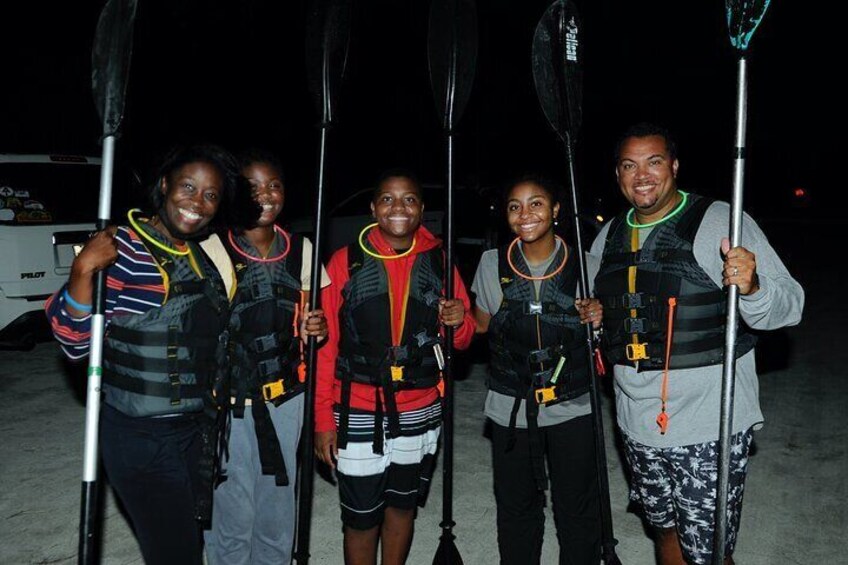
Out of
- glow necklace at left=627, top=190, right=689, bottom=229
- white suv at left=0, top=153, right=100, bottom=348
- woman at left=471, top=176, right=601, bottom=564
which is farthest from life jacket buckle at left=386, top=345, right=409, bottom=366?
white suv at left=0, top=153, right=100, bottom=348

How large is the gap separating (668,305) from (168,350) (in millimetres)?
2035

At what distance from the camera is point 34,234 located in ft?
21.6

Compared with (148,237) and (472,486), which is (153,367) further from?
(472,486)

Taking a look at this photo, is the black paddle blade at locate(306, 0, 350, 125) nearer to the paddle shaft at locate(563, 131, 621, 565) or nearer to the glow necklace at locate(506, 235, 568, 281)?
the glow necklace at locate(506, 235, 568, 281)

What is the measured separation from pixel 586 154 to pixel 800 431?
39049 mm

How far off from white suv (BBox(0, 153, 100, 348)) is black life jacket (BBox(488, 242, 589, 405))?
15.3 ft

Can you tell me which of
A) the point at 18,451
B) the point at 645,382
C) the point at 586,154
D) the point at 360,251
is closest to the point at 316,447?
the point at 360,251

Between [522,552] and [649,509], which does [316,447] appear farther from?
[649,509]

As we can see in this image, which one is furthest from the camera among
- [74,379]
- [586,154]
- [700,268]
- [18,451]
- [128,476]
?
[586,154]

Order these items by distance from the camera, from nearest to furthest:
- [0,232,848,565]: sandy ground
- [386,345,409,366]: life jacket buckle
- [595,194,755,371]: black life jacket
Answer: [595,194,755,371]: black life jacket → [386,345,409,366]: life jacket buckle → [0,232,848,565]: sandy ground

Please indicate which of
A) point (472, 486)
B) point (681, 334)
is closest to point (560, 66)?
point (681, 334)

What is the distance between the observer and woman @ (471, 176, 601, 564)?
3.33 meters

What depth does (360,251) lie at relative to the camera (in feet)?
11.1

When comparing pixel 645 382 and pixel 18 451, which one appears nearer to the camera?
pixel 645 382
